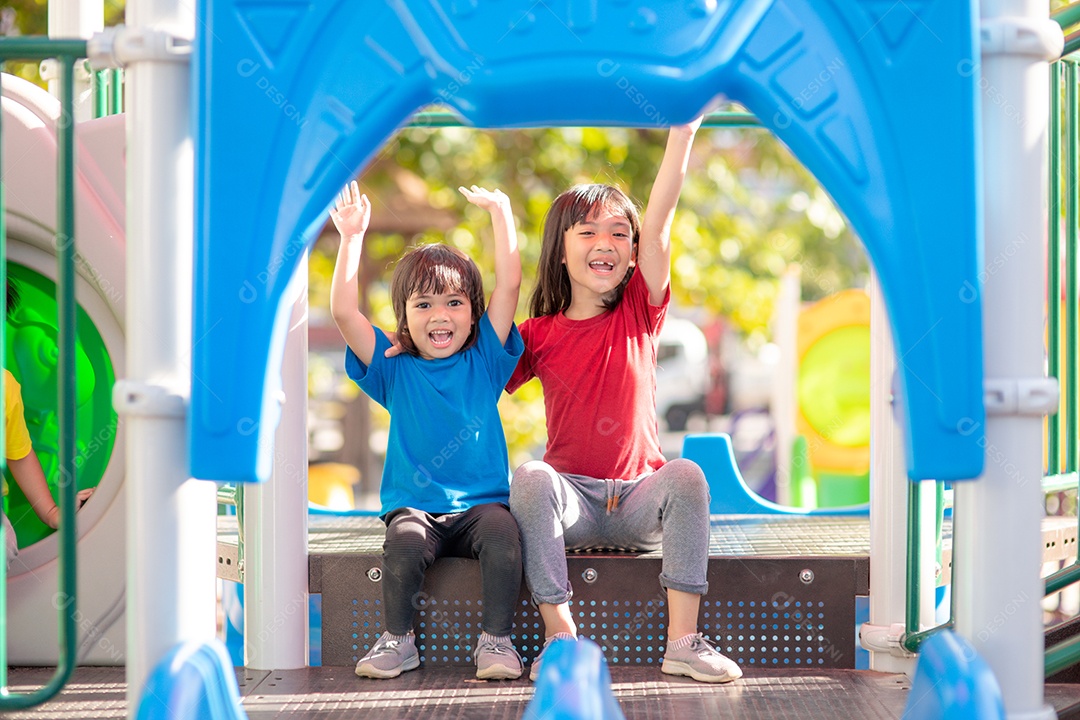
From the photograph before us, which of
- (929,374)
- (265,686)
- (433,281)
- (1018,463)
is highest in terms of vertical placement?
(433,281)

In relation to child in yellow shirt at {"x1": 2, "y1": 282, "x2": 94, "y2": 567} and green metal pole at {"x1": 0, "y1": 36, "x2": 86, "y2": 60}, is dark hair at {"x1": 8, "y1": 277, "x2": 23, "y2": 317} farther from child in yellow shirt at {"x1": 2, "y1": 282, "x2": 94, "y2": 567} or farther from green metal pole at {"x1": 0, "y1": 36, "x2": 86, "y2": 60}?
green metal pole at {"x1": 0, "y1": 36, "x2": 86, "y2": 60}

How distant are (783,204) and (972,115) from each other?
7.04 meters

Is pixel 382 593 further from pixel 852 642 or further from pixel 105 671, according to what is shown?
pixel 852 642

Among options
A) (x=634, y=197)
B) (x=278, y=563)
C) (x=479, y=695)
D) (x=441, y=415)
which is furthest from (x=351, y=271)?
(x=634, y=197)

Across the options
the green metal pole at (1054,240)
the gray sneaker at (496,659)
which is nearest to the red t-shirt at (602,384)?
the gray sneaker at (496,659)

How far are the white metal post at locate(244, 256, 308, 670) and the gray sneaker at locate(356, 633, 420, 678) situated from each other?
0.63ft

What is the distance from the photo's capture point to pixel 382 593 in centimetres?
250

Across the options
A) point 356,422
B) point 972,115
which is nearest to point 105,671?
point 972,115

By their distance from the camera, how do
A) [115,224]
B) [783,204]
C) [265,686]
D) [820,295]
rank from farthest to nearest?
[820,295], [783,204], [115,224], [265,686]

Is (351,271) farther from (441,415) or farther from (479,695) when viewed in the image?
(479,695)

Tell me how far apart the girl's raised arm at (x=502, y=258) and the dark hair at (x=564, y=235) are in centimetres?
20

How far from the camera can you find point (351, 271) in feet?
8.19

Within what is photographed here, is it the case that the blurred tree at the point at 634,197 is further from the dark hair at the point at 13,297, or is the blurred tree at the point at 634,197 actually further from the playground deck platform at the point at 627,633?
the playground deck platform at the point at 627,633

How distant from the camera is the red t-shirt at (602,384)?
2.66 meters
